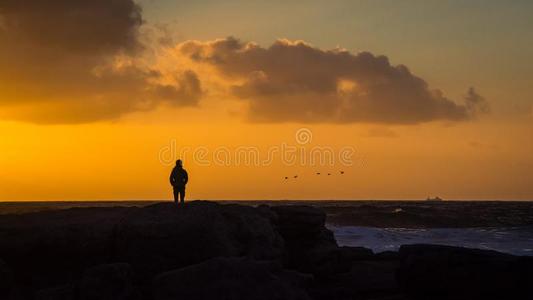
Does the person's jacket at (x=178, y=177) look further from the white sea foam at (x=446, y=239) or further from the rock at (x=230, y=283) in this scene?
the white sea foam at (x=446, y=239)

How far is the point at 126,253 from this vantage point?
1536 cm

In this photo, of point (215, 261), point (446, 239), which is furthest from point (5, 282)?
point (446, 239)

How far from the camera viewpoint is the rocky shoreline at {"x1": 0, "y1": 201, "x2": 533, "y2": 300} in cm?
1141

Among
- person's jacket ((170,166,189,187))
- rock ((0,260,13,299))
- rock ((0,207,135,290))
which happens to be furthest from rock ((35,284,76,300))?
person's jacket ((170,166,189,187))

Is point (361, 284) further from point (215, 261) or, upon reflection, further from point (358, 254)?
point (215, 261)

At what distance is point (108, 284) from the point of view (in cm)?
1223

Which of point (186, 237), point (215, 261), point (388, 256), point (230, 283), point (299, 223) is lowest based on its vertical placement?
point (388, 256)

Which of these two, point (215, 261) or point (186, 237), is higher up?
point (186, 237)

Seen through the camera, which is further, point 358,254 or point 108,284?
point 358,254

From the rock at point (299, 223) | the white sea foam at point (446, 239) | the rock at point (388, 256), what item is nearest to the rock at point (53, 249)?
the rock at point (299, 223)

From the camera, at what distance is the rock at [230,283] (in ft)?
35.3

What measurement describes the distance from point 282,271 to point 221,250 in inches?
141

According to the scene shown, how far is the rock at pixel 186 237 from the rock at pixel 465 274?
4.17 m

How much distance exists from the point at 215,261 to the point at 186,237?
383cm
